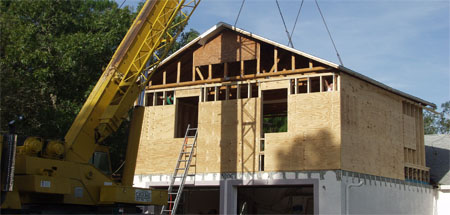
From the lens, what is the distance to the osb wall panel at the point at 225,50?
22297mm

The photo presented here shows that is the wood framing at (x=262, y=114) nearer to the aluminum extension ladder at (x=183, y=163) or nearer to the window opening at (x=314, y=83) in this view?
the window opening at (x=314, y=83)

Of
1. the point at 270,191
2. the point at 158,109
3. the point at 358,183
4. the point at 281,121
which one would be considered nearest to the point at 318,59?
the point at 358,183

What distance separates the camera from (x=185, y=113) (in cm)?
2547

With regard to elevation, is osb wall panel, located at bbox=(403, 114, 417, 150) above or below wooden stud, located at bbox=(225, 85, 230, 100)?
below

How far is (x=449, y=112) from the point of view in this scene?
67.0m

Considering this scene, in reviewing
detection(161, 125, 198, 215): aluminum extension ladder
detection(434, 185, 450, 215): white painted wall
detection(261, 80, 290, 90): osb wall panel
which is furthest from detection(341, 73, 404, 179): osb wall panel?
detection(161, 125, 198, 215): aluminum extension ladder

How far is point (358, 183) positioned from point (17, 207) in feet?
41.2

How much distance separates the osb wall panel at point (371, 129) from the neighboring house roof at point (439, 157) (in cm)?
542

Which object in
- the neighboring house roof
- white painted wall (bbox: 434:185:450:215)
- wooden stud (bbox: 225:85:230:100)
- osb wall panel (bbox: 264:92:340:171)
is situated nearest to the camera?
osb wall panel (bbox: 264:92:340:171)

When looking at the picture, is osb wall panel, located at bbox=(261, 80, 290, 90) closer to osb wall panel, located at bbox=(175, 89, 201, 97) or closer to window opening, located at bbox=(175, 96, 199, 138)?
osb wall panel, located at bbox=(175, 89, 201, 97)

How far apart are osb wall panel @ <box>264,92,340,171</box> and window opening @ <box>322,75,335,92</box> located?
52cm

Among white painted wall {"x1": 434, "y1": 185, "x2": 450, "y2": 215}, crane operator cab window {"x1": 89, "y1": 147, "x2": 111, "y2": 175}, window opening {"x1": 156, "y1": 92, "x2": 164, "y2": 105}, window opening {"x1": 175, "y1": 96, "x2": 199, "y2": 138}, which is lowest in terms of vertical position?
white painted wall {"x1": 434, "y1": 185, "x2": 450, "y2": 215}

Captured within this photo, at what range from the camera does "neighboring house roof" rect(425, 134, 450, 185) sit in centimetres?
2777

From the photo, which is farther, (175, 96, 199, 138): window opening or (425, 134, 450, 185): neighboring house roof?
(425, 134, 450, 185): neighboring house roof
